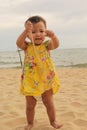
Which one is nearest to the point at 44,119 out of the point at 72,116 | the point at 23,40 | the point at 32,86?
the point at 72,116

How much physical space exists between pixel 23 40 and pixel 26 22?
0.68 ft

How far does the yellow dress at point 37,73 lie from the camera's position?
3219 mm

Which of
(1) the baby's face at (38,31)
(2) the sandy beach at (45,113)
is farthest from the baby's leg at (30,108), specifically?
(1) the baby's face at (38,31)

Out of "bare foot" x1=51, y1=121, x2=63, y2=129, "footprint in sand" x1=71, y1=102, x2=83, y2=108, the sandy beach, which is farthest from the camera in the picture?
"footprint in sand" x1=71, y1=102, x2=83, y2=108

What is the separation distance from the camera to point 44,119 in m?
3.90

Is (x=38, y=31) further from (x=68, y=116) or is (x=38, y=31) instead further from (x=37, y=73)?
(x=68, y=116)

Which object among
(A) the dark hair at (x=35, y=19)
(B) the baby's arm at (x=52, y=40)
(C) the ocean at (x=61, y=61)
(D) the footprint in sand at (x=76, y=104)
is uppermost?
(A) the dark hair at (x=35, y=19)

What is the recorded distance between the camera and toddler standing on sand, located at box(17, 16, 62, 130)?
126 inches

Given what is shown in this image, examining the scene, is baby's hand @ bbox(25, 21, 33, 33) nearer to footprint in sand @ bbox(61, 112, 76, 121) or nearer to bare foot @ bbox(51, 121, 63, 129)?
bare foot @ bbox(51, 121, 63, 129)

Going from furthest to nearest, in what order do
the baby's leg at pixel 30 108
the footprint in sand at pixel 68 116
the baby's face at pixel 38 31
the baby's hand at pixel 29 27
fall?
the footprint in sand at pixel 68 116 < the baby's leg at pixel 30 108 < the baby's face at pixel 38 31 < the baby's hand at pixel 29 27

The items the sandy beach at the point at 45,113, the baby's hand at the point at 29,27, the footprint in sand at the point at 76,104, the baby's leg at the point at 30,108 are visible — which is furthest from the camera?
the footprint in sand at the point at 76,104

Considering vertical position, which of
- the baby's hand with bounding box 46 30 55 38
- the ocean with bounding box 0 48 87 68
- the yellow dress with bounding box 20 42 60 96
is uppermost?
the baby's hand with bounding box 46 30 55 38

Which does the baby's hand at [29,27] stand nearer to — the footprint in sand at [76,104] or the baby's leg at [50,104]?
the baby's leg at [50,104]

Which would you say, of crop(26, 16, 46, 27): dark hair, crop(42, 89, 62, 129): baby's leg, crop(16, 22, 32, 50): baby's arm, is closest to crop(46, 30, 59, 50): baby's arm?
crop(26, 16, 46, 27): dark hair
